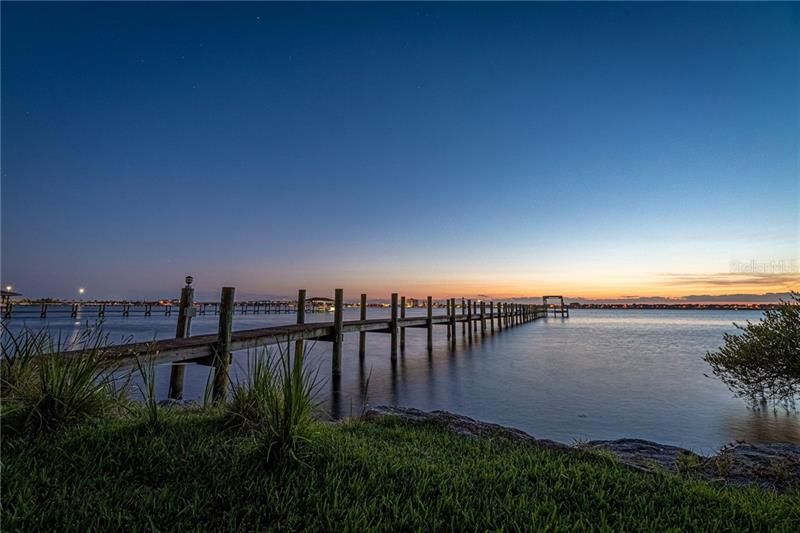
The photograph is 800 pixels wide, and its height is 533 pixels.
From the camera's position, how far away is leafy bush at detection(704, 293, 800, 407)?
7.84 m

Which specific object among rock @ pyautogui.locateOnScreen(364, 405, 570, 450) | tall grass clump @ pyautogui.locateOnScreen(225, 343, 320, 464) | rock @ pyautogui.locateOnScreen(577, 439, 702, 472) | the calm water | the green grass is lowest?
the calm water

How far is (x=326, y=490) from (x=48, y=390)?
3.38 meters

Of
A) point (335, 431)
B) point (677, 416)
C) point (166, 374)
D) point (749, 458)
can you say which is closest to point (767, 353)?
point (677, 416)

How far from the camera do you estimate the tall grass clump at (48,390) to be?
159 inches

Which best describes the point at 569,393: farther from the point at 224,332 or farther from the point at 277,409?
the point at 277,409

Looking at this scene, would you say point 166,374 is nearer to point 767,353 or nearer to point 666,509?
point 666,509

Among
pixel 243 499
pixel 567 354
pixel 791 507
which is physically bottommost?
pixel 567 354

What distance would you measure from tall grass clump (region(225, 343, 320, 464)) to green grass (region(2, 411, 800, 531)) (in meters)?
0.13

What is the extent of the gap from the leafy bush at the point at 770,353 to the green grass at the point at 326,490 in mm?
6088

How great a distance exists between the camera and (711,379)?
14453 millimetres

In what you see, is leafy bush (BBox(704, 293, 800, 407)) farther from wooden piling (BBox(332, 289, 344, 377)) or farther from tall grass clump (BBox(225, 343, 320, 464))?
wooden piling (BBox(332, 289, 344, 377))

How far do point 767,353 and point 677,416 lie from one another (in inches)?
105

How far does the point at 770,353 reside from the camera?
8312 mm

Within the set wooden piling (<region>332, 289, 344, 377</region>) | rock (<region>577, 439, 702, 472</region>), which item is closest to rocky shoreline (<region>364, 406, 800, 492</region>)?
rock (<region>577, 439, 702, 472</region>)
